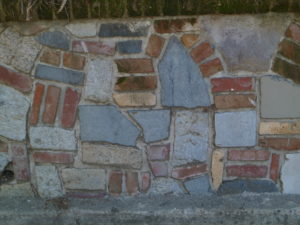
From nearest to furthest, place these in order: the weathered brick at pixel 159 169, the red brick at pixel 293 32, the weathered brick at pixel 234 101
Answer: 1. the red brick at pixel 293 32
2. the weathered brick at pixel 234 101
3. the weathered brick at pixel 159 169

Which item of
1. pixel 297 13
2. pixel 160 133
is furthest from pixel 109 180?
pixel 297 13

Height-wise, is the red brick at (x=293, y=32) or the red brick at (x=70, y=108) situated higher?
the red brick at (x=293, y=32)

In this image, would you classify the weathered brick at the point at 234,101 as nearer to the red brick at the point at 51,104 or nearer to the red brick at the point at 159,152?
the red brick at the point at 159,152

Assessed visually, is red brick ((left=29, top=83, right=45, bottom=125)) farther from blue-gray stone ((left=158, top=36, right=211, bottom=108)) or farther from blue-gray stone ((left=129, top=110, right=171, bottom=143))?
blue-gray stone ((left=158, top=36, right=211, bottom=108))

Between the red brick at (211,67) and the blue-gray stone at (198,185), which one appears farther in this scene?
the blue-gray stone at (198,185)

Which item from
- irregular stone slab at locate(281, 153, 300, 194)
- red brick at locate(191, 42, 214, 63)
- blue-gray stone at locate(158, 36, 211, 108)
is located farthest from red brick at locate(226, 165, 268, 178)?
red brick at locate(191, 42, 214, 63)

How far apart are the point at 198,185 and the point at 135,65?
795 mm

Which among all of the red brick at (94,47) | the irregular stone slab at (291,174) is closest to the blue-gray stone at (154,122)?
the red brick at (94,47)

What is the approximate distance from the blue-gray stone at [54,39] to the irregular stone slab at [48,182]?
2.32 feet

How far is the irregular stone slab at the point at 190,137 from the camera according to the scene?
90.7 inches

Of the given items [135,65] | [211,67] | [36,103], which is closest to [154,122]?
[135,65]

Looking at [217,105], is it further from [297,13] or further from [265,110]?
[297,13]

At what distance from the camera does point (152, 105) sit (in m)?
2.29

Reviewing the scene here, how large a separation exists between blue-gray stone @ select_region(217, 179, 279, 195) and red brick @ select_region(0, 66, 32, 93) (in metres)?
1.25
